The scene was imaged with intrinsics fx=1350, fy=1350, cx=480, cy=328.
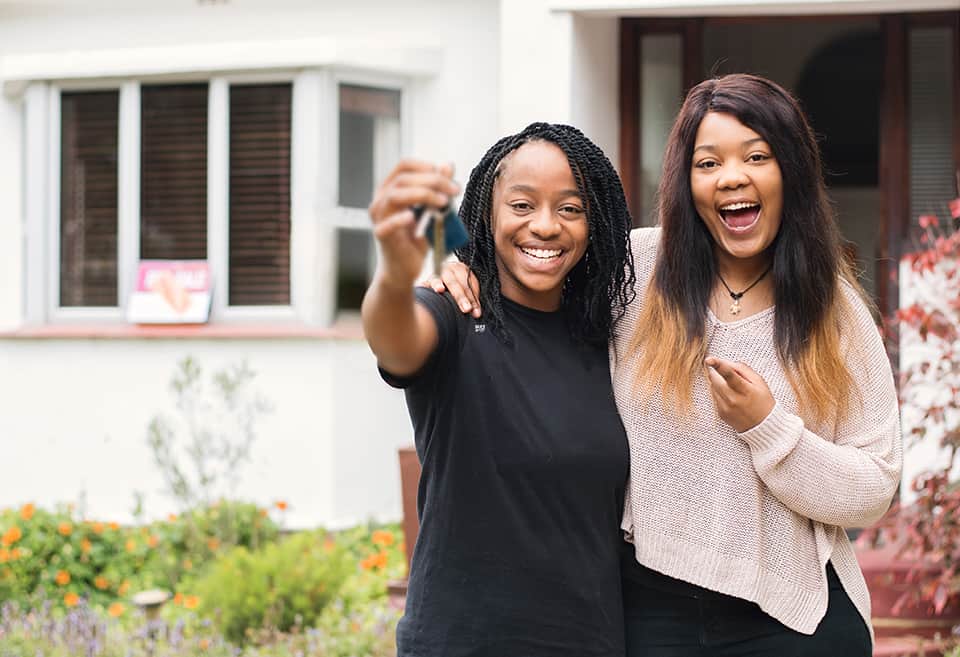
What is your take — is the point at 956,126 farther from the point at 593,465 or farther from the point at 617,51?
the point at 593,465

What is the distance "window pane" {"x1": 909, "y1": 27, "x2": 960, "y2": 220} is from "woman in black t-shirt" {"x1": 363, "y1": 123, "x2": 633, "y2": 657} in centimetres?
491

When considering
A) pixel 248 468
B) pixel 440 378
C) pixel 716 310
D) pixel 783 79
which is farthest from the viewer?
pixel 783 79

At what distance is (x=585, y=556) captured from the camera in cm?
243

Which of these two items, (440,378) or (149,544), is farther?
(149,544)

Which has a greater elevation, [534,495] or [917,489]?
[534,495]

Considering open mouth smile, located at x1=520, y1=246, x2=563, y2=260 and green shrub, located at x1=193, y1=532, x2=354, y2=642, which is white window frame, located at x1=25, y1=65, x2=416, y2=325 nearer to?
green shrub, located at x1=193, y1=532, x2=354, y2=642

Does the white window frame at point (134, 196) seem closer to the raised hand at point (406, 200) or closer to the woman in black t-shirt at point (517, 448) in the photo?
the woman in black t-shirt at point (517, 448)

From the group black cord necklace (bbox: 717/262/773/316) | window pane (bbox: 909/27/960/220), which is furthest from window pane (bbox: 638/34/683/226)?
black cord necklace (bbox: 717/262/773/316)

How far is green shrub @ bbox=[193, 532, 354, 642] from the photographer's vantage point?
5.71 meters

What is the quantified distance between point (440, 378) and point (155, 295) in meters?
→ 5.95

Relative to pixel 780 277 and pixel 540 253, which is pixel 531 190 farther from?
pixel 780 277

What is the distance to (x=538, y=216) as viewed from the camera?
8.05 ft

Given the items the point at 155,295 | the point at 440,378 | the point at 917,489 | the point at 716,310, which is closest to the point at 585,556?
the point at 440,378

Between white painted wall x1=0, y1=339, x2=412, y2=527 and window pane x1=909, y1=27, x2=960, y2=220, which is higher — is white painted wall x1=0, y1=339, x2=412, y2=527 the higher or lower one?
the lower one
